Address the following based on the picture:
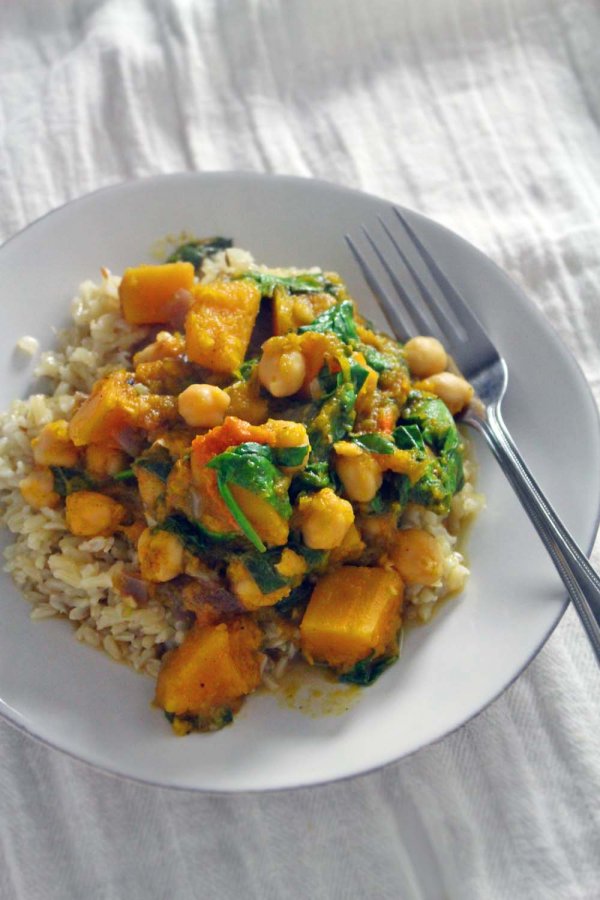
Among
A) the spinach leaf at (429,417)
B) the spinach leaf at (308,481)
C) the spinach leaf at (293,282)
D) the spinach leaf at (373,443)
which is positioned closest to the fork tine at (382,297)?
the spinach leaf at (293,282)

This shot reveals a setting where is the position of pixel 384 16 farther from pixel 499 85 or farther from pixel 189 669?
Answer: pixel 189 669

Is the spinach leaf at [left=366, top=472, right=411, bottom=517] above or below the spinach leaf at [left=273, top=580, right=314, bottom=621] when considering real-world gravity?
above

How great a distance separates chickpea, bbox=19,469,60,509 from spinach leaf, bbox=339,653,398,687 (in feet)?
4.39

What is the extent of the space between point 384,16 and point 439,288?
2.49m

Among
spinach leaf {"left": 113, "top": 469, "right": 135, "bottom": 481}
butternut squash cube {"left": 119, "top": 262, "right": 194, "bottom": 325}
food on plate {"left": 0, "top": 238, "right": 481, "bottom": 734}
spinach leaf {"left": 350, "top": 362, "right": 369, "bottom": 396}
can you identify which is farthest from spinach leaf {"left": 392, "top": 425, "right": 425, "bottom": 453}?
butternut squash cube {"left": 119, "top": 262, "right": 194, "bottom": 325}

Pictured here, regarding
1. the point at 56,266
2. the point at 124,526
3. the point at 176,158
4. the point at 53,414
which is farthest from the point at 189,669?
the point at 176,158

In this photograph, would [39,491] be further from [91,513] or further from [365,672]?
[365,672]

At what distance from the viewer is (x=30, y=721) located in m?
3.15

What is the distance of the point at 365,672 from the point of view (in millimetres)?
3439

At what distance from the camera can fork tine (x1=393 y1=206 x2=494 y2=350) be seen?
414 cm

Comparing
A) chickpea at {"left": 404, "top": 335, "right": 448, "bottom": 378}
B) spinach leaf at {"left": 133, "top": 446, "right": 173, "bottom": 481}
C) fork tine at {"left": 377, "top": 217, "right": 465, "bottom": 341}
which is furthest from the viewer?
fork tine at {"left": 377, "top": 217, "right": 465, "bottom": 341}

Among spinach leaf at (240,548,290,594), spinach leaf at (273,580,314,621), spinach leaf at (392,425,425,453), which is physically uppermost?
spinach leaf at (392,425,425,453)

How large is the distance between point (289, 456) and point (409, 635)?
864 mm

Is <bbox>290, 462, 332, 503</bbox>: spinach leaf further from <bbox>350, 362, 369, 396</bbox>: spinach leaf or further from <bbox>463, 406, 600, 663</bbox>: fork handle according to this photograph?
<bbox>463, 406, 600, 663</bbox>: fork handle
